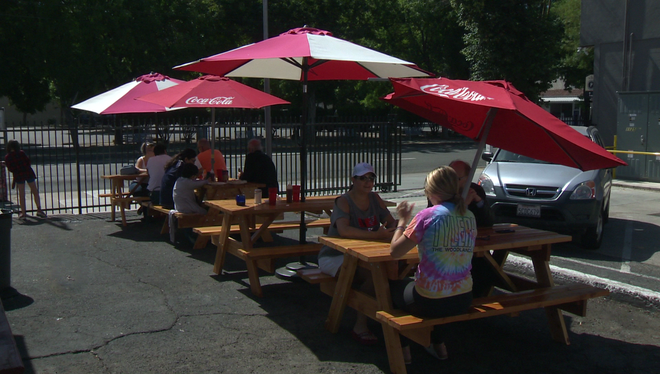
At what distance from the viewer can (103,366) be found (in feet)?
14.6

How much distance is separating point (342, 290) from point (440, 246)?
1.19 m

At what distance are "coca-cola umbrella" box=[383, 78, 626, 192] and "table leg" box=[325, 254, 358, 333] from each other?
1310 millimetres

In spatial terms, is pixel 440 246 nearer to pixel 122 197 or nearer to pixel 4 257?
pixel 4 257

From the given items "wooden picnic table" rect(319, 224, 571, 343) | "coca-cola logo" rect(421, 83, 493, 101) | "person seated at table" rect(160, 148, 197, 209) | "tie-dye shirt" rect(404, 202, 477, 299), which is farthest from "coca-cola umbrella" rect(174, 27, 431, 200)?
"tie-dye shirt" rect(404, 202, 477, 299)

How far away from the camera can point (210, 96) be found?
8.27 m

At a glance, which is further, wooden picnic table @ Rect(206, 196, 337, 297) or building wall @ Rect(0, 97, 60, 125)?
building wall @ Rect(0, 97, 60, 125)

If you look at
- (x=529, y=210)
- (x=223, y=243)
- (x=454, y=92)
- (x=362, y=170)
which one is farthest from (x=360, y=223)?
(x=529, y=210)

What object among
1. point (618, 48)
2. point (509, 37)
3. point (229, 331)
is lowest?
point (229, 331)

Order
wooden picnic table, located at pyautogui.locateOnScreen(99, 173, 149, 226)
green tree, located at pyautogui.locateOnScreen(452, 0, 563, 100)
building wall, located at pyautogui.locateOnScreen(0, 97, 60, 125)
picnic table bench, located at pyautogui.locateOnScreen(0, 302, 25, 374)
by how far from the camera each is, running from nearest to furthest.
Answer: picnic table bench, located at pyautogui.locateOnScreen(0, 302, 25, 374), wooden picnic table, located at pyautogui.locateOnScreen(99, 173, 149, 226), green tree, located at pyautogui.locateOnScreen(452, 0, 563, 100), building wall, located at pyautogui.locateOnScreen(0, 97, 60, 125)

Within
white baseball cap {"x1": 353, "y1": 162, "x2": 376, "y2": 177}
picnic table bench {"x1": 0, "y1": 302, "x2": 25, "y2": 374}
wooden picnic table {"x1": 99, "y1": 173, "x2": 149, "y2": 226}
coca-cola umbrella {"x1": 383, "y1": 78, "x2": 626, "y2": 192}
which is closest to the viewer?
picnic table bench {"x1": 0, "y1": 302, "x2": 25, "y2": 374}

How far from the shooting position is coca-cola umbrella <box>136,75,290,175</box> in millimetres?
8008

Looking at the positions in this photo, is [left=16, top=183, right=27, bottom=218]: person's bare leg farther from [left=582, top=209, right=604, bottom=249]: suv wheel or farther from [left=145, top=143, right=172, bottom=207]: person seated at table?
[left=582, top=209, right=604, bottom=249]: suv wheel

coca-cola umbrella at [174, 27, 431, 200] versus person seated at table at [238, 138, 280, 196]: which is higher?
coca-cola umbrella at [174, 27, 431, 200]

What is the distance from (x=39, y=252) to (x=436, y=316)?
19.7 ft
